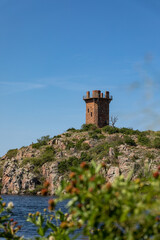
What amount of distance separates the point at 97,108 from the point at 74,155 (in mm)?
13408

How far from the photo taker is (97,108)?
81938mm

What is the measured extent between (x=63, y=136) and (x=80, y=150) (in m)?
9.17

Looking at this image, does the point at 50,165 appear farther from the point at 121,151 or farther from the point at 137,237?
the point at 137,237

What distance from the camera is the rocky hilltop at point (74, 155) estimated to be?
216ft

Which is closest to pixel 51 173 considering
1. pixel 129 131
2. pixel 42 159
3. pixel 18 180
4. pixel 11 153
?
pixel 42 159

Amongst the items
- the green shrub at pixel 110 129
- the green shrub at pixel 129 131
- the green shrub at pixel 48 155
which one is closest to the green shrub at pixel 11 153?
the green shrub at pixel 48 155

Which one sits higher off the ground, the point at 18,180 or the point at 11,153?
the point at 11,153

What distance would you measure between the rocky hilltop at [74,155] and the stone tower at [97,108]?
2.23m

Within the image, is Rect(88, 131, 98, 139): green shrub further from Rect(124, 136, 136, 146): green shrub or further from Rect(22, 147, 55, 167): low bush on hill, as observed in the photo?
Rect(22, 147, 55, 167): low bush on hill

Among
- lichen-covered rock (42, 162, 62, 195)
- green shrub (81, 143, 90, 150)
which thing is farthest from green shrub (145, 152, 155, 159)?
lichen-covered rock (42, 162, 62, 195)

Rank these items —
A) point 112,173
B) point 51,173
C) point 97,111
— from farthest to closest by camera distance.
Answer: point 97,111
point 51,173
point 112,173

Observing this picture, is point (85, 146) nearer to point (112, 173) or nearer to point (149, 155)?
point (149, 155)

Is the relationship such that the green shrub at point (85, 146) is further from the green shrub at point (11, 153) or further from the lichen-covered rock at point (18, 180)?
the green shrub at point (11, 153)

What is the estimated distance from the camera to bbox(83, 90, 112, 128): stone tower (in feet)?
271
